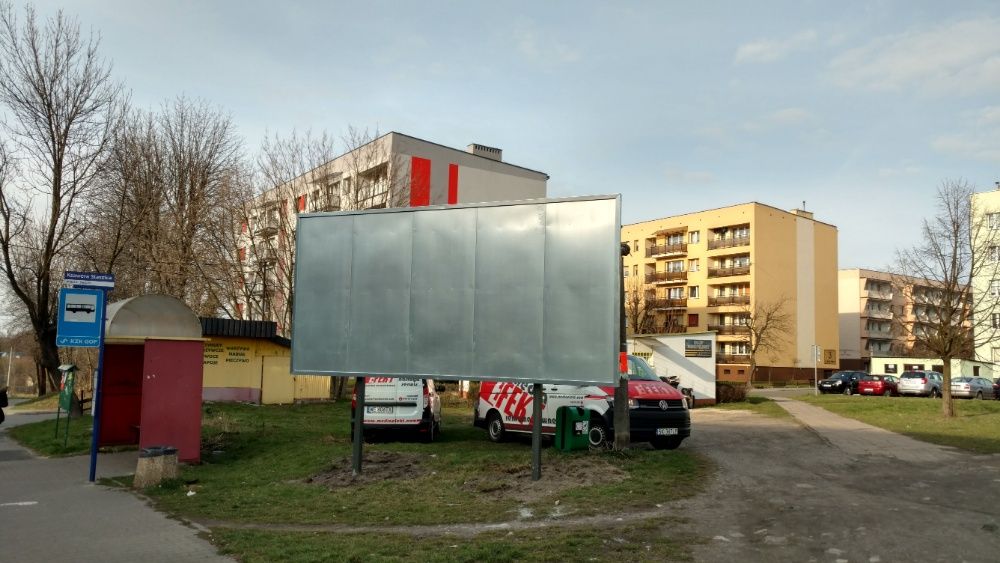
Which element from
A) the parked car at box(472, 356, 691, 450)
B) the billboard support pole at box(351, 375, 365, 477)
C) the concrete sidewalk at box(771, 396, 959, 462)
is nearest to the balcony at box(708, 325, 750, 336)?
the concrete sidewalk at box(771, 396, 959, 462)

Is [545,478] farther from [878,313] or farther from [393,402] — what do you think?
[878,313]

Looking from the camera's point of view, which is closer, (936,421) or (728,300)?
(936,421)

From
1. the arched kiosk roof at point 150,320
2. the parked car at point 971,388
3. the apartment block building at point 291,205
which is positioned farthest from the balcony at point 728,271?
the arched kiosk roof at point 150,320

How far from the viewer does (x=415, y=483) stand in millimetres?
10461

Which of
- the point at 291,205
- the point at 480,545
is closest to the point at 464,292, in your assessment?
the point at 480,545

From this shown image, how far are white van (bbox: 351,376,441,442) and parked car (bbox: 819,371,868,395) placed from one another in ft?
125

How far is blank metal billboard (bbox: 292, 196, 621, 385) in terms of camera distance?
10.2 metres

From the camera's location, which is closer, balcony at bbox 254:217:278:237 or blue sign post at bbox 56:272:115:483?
blue sign post at bbox 56:272:115:483

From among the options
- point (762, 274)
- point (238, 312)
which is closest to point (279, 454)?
point (238, 312)

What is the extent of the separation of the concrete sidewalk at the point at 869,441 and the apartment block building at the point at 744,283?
4117 centimetres

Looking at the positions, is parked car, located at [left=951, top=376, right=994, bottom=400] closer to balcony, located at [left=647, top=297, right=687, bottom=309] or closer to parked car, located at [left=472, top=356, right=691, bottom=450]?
balcony, located at [left=647, top=297, right=687, bottom=309]

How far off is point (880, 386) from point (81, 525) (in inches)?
1672

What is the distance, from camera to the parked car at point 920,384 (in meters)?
40.0

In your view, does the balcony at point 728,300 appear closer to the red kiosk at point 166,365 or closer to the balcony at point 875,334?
the balcony at point 875,334
